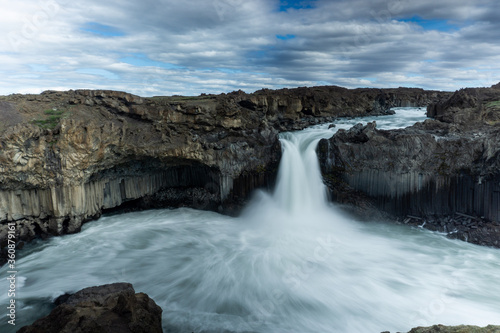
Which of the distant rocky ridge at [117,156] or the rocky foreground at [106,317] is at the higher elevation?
the distant rocky ridge at [117,156]

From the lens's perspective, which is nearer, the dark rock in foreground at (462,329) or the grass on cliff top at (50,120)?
the dark rock in foreground at (462,329)

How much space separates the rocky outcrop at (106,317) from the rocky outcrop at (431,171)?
12.9 metres

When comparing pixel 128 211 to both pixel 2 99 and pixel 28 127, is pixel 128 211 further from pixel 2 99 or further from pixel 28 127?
pixel 2 99

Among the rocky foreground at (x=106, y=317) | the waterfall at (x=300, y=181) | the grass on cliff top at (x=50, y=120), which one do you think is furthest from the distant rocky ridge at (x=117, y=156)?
the rocky foreground at (x=106, y=317)

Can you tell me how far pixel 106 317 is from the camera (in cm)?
675

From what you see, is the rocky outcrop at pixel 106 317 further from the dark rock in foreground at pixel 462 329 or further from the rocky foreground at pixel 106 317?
the dark rock in foreground at pixel 462 329

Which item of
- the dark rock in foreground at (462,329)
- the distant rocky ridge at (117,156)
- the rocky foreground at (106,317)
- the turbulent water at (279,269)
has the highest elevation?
the distant rocky ridge at (117,156)

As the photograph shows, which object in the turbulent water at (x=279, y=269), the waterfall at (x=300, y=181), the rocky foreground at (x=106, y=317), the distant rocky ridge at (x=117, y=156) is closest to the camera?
the rocky foreground at (x=106, y=317)

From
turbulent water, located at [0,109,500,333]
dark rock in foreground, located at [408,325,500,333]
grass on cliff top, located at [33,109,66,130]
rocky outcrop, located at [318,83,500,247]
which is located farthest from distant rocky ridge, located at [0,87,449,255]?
dark rock in foreground, located at [408,325,500,333]

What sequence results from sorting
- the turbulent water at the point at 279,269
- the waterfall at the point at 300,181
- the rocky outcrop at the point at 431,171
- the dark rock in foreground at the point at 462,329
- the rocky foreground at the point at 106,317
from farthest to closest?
the waterfall at the point at 300,181
the rocky outcrop at the point at 431,171
the turbulent water at the point at 279,269
the rocky foreground at the point at 106,317
the dark rock in foreground at the point at 462,329

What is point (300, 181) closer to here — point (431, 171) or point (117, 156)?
point (431, 171)

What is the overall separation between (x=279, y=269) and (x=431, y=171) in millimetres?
9791

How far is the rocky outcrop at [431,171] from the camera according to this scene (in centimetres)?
1505

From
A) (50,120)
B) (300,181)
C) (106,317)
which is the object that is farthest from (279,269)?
(50,120)
